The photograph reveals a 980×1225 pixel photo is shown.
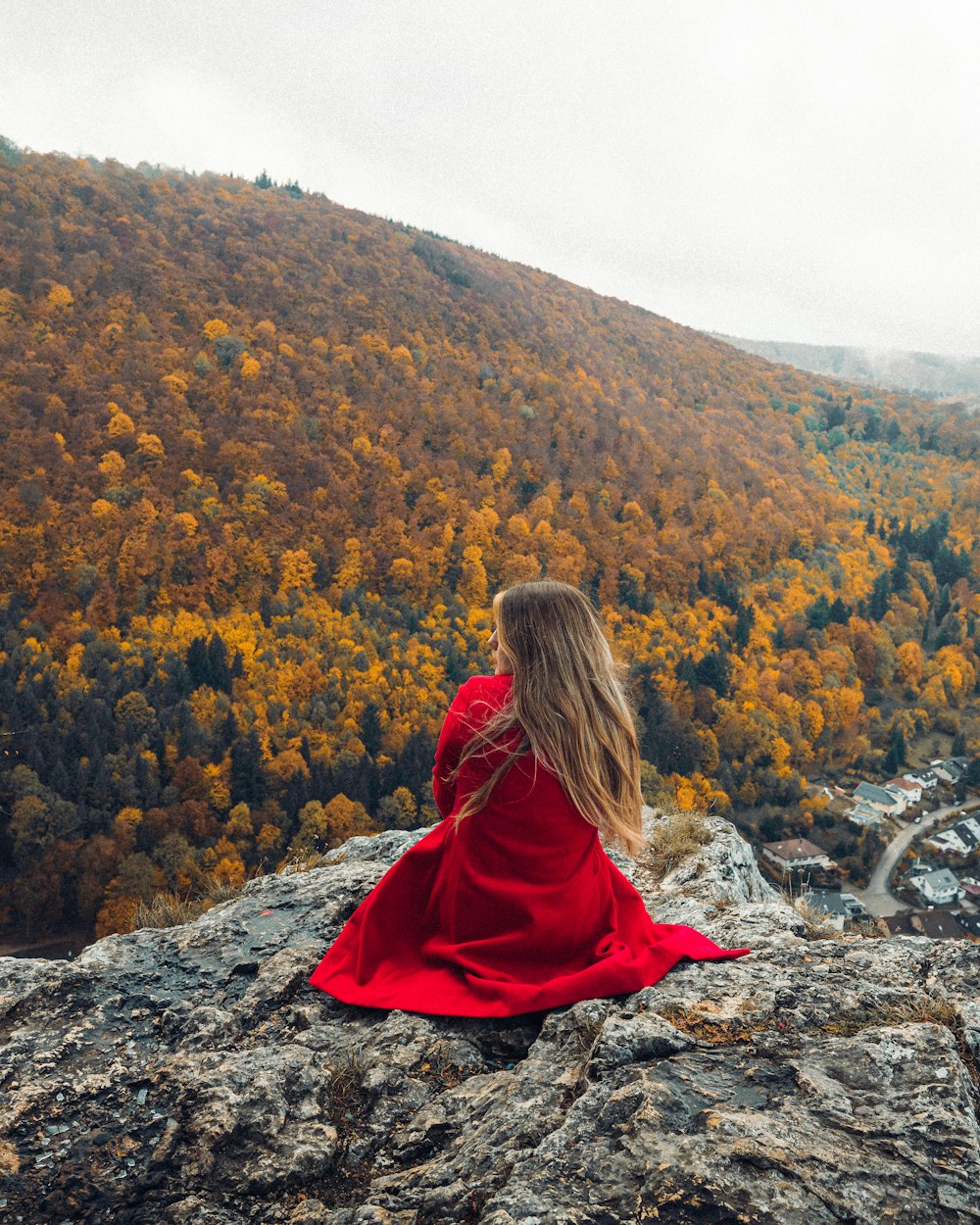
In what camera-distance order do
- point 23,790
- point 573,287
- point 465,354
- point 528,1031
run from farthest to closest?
point 573,287 < point 465,354 < point 23,790 < point 528,1031

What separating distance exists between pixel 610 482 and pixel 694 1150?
83.4 metres

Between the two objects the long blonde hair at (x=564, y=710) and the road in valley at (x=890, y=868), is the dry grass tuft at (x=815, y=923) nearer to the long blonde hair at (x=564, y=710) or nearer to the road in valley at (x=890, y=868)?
the long blonde hair at (x=564, y=710)

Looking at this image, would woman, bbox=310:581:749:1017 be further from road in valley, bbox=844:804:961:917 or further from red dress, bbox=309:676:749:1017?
road in valley, bbox=844:804:961:917

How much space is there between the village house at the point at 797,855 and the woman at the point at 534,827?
4746cm

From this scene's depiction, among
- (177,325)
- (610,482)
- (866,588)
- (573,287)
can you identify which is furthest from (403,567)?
(573,287)

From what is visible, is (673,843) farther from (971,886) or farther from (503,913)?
(971,886)

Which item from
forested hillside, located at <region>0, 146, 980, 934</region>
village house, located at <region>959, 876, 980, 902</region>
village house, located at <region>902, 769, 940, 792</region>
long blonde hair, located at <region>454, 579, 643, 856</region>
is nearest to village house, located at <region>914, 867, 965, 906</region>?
village house, located at <region>959, 876, 980, 902</region>

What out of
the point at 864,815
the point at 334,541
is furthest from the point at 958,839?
the point at 334,541

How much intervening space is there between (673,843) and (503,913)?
326 cm

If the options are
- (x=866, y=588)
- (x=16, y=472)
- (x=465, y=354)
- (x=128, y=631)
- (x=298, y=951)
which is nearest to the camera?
(x=298, y=951)

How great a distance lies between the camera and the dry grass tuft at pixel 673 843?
595cm

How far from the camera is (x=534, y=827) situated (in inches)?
128

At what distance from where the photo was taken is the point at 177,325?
248 feet

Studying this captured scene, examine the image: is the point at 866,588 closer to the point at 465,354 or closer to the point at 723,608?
the point at 723,608
